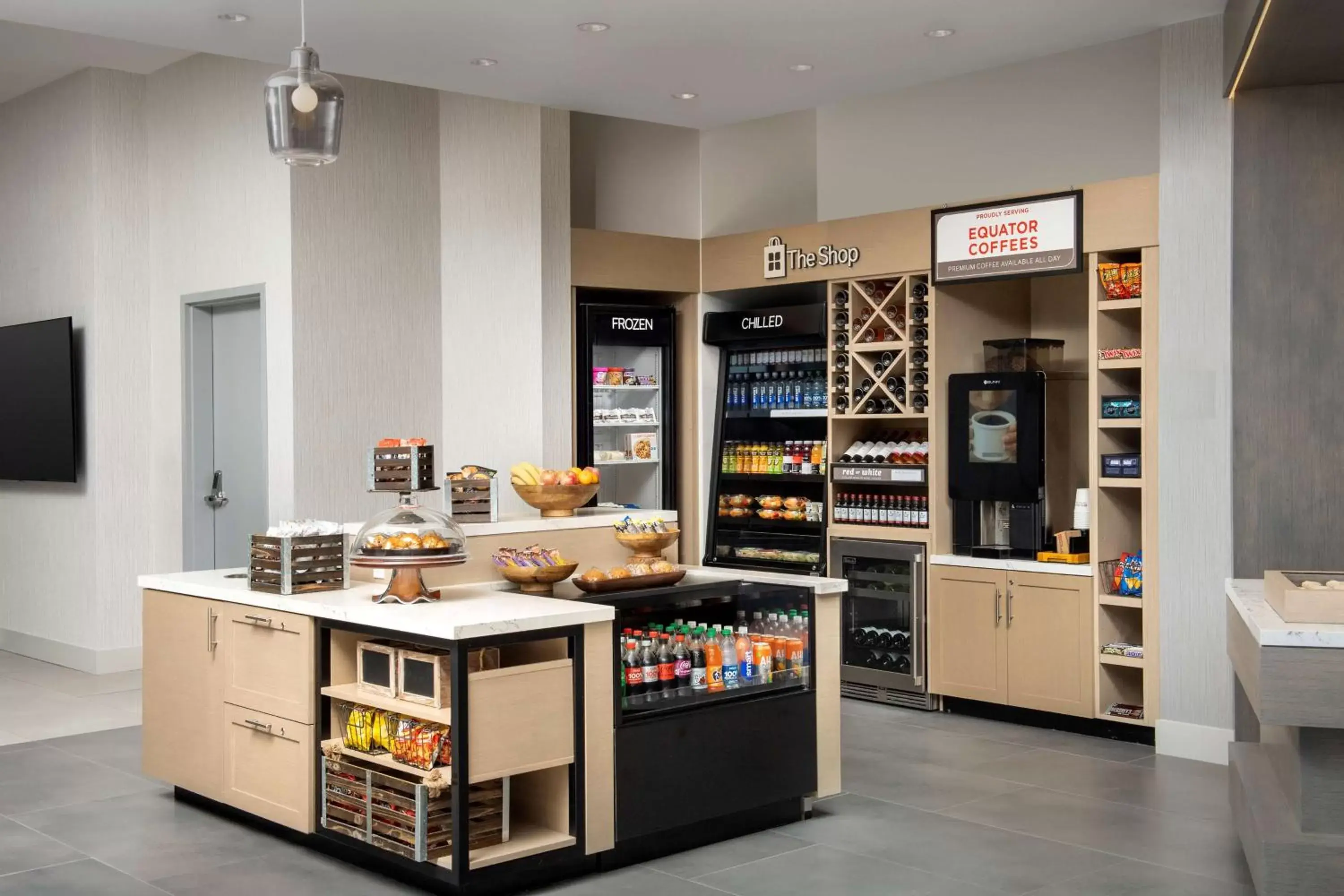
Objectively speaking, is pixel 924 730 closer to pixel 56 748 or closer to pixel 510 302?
pixel 510 302

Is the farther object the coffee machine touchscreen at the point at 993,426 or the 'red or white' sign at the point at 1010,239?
the coffee machine touchscreen at the point at 993,426

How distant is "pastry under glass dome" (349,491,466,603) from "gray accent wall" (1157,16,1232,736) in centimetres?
329

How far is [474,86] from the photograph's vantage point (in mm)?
6781

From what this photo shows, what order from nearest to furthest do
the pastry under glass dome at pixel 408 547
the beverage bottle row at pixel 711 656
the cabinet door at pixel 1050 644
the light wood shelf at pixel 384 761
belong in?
the light wood shelf at pixel 384 761 < the pastry under glass dome at pixel 408 547 < the beverage bottle row at pixel 711 656 < the cabinet door at pixel 1050 644

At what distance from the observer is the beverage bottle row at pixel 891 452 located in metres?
7.21

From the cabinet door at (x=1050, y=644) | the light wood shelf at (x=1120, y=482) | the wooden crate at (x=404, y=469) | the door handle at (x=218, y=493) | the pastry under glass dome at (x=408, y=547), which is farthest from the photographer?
the door handle at (x=218, y=493)

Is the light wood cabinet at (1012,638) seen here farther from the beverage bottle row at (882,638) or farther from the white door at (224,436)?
the white door at (224,436)

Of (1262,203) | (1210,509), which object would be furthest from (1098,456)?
(1262,203)

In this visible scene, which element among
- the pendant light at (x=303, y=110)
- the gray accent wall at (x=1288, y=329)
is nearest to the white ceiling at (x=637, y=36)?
the gray accent wall at (x=1288, y=329)

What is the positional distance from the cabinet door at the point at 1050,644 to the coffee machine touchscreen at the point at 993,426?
62 centimetres

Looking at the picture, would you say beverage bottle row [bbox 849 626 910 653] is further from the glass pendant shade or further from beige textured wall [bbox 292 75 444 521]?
the glass pendant shade

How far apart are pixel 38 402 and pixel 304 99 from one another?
5846 mm

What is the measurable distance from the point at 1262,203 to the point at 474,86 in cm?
381

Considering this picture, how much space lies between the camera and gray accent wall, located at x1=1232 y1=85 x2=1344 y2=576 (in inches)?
215
